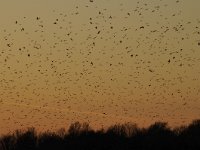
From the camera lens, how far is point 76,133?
114000mm

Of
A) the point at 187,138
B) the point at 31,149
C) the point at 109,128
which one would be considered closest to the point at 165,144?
the point at 187,138

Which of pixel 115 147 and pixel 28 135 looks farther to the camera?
pixel 28 135

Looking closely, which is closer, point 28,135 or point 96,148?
point 96,148

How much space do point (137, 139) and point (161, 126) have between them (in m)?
5.15

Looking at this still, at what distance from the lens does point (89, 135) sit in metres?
113

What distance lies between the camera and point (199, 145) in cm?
10350

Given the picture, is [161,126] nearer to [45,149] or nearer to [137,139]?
[137,139]

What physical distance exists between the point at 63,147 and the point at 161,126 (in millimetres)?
13016

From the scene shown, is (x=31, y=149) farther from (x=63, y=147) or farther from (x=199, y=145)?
(x=199, y=145)

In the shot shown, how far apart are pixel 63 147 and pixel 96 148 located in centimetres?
480

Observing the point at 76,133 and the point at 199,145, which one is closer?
the point at 199,145

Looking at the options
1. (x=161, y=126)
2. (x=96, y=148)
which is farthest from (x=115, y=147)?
(x=161, y=126)

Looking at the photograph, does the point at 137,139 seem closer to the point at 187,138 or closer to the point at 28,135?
the point at 187,138

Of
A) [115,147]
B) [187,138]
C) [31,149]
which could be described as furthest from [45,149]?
[187,138]
